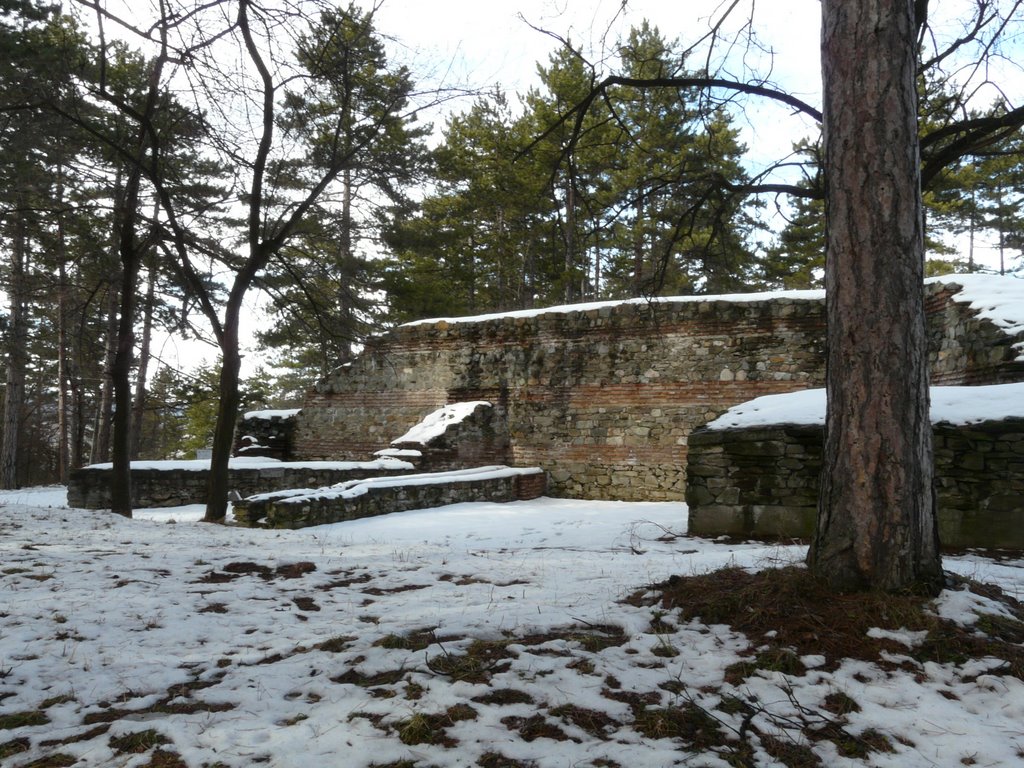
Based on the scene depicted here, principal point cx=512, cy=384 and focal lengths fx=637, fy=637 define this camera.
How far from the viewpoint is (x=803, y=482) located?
634 centimetres

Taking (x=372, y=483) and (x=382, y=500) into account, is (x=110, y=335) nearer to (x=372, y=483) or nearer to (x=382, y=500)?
(x=372, y=483)

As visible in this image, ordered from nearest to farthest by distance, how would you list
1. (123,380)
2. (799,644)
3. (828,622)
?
(799,644)
(828,622)
(123,380)

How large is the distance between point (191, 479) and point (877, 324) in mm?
11574

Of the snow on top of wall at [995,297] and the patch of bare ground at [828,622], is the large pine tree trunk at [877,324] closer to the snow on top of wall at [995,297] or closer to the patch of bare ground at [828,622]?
the patch of bare ground at [828,622]

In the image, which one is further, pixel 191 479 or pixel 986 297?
pixel 191 479

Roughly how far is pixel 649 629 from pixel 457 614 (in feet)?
3.38

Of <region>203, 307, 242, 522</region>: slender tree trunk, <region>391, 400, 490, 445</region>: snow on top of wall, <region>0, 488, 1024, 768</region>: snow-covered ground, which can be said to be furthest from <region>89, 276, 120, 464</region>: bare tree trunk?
<region>0, 488, 1024, 768</region>: snow-covered ground

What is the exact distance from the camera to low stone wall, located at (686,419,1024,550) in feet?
18.5

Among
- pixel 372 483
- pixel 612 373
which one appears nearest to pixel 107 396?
pixel 372 483

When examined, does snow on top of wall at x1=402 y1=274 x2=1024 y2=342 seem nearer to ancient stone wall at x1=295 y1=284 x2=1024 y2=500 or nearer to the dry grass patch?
ancient stone wall at x1=295 y1=284 x2=1024 y2=500

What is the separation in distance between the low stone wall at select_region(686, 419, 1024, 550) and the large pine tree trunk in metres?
2.50

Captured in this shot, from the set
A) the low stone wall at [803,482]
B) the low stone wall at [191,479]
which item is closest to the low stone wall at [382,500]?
the low stone wall at [191,479]

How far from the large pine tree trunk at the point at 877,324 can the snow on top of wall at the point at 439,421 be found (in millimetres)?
9275

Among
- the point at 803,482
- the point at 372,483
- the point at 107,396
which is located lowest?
the point at 372,483
